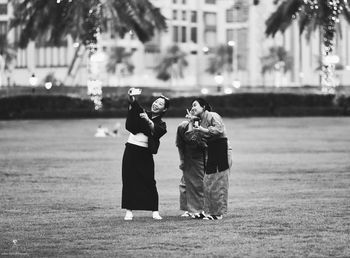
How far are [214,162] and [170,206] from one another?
9.50 feet

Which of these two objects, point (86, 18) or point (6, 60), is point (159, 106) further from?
point (6, 60)

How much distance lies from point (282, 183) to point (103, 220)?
7387 millimetres

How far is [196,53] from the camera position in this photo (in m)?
129

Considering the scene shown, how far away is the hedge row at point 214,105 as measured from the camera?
63.1m

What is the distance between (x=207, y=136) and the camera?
14789 millimetres

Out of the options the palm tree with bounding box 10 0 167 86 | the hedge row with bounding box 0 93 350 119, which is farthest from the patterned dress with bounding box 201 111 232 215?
the hedge row with bounding box 0 93 350 119

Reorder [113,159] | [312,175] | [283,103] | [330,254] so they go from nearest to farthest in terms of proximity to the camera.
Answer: [330,254]
[312,175]
[113,159]
[283,103]

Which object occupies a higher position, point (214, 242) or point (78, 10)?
point (78, 10)

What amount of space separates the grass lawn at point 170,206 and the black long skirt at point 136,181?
0.25 m

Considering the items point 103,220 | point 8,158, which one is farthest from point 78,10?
point 103,220

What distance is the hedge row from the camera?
63125 millimetres

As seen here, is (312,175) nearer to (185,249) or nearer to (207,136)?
(207,136)

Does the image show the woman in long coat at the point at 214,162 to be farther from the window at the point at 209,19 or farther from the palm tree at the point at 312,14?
the window at the point at 209,19

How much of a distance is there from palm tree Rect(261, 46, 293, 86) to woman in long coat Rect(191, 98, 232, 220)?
108m
